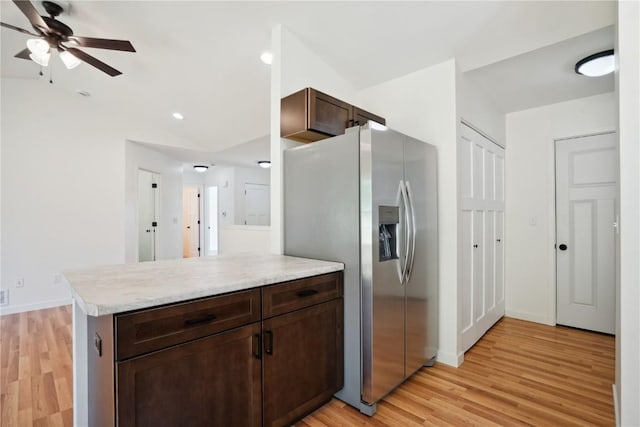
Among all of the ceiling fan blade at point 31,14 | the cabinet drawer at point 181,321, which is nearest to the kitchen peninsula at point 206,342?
the cabinet drawer at point 181,321

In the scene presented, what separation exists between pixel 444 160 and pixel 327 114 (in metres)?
1.08

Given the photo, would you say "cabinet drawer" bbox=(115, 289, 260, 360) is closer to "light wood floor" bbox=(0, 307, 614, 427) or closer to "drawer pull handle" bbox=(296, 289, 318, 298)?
"drawer pull handle" bbox=(296, 289, 318, 298)

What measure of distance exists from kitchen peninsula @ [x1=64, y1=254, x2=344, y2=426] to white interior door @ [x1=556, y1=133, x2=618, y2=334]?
297 centimetres

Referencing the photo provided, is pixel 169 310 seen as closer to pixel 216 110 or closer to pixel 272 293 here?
pixel 272 293

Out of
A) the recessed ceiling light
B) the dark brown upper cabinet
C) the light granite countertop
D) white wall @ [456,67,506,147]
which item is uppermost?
the recessed ceiling light

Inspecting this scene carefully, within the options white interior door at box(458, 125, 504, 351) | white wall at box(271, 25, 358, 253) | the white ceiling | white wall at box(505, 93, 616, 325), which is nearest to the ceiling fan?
the white ceiling

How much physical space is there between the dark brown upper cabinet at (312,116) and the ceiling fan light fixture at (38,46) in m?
2.07

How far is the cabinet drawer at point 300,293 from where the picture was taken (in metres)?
1.60

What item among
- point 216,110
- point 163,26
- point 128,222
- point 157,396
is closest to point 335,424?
point 157,396

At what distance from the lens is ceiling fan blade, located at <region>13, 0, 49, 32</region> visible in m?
1.99

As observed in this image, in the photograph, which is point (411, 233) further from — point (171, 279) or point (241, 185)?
point (241, 185)

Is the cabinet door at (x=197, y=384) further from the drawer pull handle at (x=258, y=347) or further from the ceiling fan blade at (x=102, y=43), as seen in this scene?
the ceiling fan blade at (x=102, y=43)

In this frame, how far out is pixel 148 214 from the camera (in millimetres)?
6227

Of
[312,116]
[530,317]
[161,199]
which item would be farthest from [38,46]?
[530,317]
